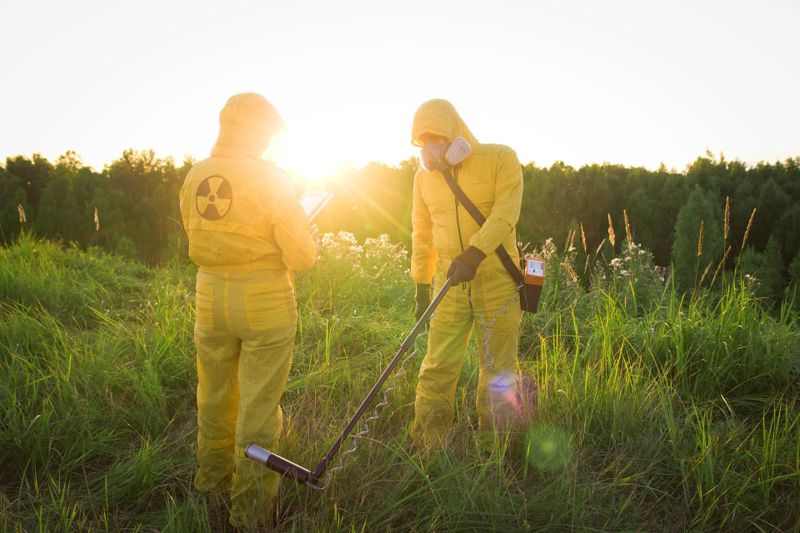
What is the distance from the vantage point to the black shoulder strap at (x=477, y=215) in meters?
2.76

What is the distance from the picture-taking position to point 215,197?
2.16 m

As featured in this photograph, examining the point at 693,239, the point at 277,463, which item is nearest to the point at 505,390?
the point at 277,463

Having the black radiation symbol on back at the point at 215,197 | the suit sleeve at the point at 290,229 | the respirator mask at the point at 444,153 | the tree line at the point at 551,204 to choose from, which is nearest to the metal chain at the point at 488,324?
the respirator mask at the point at 444,153

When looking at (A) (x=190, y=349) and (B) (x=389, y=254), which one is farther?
(B) (x=389, y=254)

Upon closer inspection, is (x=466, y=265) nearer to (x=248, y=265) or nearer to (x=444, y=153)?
(x=444, y=153)

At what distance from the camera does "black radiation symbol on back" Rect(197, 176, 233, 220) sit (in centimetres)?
215

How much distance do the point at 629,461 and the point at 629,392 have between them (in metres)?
0.60

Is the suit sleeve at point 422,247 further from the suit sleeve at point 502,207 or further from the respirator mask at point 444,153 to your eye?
the suit sleeve at point 502,207

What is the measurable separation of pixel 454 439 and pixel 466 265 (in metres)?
1.03

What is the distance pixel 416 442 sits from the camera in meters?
2.74

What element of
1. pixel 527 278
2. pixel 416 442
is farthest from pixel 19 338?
pixel 527 278

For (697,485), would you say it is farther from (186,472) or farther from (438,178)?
(186,472)

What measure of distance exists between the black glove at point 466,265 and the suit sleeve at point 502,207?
4cm

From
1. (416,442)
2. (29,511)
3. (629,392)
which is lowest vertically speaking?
(29,511)
